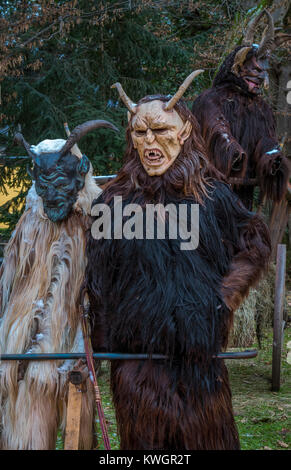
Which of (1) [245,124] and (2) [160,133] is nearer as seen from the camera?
(2) [160,133]

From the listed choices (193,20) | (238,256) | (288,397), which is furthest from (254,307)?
(193,20)

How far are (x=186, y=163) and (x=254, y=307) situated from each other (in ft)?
8.25

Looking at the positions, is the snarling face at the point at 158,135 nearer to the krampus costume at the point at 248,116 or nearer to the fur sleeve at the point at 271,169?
the krampus costume at the point at 248,116

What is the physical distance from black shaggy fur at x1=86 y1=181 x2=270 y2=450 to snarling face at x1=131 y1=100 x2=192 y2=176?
5.7 inches

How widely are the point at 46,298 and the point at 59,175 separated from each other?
0.53m

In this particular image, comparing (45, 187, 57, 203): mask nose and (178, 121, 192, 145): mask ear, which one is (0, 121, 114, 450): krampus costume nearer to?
(45, 187, 57, 203): mask nose

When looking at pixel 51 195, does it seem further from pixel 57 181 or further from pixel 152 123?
pixel 152 123

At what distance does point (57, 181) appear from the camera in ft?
8.54

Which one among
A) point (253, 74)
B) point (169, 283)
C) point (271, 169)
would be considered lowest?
point (169, 283)

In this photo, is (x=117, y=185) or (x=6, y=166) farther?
(x=6, y=166)

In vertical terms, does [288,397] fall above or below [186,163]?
below

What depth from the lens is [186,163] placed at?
94.4 inches

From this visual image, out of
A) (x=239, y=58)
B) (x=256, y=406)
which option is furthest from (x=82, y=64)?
(x=256, y=406)
